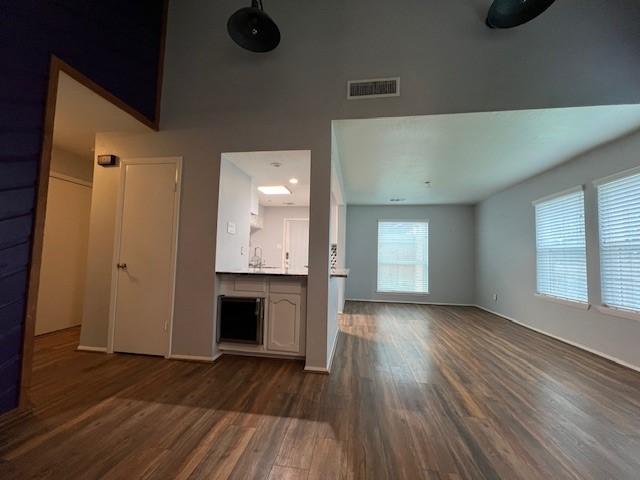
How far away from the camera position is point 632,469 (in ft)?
4.84

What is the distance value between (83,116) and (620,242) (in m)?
6.05

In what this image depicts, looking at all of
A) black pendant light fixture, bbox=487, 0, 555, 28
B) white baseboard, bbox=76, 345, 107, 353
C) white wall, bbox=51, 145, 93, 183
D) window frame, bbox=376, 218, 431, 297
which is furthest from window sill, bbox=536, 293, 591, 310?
white wall, bbox=51, 145, 93, 183

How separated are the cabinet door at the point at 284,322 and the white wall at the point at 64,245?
3395 mm

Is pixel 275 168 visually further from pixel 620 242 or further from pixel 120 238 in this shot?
pixel 620 242

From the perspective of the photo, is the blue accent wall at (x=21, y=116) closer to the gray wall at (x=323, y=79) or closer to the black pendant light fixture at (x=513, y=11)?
the gray wall at (x=323, y=79)

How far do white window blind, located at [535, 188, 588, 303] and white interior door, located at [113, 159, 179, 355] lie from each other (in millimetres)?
5164

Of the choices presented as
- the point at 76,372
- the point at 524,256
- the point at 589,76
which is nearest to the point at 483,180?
the point at 524,256

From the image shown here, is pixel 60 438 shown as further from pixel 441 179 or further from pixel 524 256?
pixel 524 256

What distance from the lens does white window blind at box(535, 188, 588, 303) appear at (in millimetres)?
3658

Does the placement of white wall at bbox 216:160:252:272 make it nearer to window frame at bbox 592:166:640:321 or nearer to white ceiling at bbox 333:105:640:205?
→ white ceiling at bbox 333:105:640:205

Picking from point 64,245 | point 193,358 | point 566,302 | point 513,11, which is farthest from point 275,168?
point 566,302

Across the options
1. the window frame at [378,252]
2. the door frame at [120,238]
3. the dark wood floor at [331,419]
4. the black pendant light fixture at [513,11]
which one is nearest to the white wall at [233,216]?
the door frame at [120,238]

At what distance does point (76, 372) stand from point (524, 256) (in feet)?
21.2

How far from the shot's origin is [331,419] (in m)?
1.87
